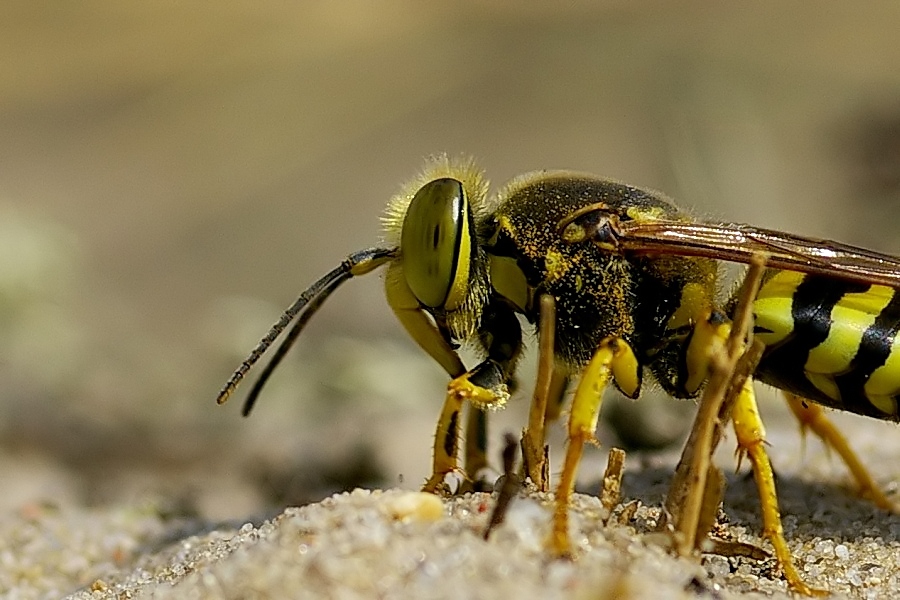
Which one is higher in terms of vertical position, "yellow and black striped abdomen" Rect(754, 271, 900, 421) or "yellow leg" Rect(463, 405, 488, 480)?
"yellow and black striped abdomen" Rect(754, 271, 900, 421)

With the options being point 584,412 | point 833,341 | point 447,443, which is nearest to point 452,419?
point 447,443

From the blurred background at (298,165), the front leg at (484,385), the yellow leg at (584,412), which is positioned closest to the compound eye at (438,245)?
the front leg at (484,385)

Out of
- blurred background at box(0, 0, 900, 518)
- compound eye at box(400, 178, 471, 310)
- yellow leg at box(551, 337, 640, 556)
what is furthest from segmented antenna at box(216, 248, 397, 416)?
blurred background at box(0, 0, 900, 518)

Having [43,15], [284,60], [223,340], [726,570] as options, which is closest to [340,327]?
[223,340]

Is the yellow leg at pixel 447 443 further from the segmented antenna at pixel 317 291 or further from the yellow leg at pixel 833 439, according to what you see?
the yellow leg at pixel 833 439

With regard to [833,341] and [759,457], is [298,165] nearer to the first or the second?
[833,341]

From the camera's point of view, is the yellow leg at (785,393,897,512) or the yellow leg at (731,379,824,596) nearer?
the yellow leg at (731,379,824,596)

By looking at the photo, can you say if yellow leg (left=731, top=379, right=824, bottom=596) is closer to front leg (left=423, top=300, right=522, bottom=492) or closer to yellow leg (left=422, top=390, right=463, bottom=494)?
front leg (left=423, top=300, right=522, bottom=492)
